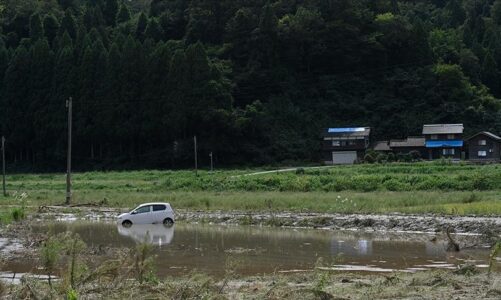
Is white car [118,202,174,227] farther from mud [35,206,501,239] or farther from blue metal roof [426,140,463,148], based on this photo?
blue metal roof [426,140,463,148]

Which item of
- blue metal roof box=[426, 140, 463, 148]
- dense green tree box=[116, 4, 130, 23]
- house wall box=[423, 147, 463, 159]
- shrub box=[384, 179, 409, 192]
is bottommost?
shrub box=[384, 179, 409, 192]

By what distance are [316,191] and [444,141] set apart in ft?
115

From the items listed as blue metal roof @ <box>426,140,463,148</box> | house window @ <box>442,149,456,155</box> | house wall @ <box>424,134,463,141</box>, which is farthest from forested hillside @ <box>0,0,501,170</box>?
house window @ <box>442,149,456,155</box>

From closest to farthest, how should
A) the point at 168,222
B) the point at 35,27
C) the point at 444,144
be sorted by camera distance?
the point at 168,222, the point at 444,144, the point at 35,27

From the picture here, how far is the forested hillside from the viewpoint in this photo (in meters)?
73.6

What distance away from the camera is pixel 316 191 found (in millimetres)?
44344

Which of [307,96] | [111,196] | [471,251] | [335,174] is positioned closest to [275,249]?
[471,251]

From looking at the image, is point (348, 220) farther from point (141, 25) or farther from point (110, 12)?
point (110, 12)

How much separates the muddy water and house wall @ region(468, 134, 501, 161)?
50.3m

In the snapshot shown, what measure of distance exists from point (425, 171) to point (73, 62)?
47.8 meters

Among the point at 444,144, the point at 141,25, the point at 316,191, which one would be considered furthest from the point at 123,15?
the point at 316,191

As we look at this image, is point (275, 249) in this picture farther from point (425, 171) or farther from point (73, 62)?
point (73, 62)

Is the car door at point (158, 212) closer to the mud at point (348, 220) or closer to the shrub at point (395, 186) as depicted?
the mud at point (348, 220)

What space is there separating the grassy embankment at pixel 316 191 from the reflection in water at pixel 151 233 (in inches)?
288
